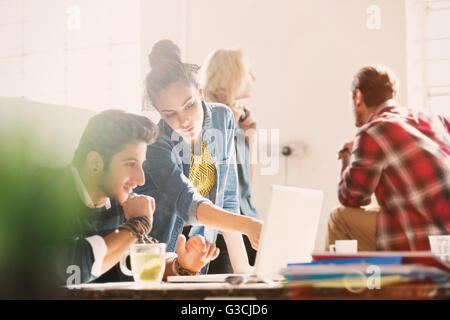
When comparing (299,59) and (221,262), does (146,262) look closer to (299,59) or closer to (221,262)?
(221,262)

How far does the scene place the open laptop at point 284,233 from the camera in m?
1.58

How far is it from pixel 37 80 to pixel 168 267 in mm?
1587

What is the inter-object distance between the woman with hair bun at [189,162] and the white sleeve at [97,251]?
0.61 meters

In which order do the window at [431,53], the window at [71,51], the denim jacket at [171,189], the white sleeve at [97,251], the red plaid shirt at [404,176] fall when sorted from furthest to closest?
the window at [431,53]
the window at [71,51]
the red plaid shirt at [404,176]
the denim jacket at [171,189]
the white sleeve at [97,251]

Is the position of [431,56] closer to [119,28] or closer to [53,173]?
[119,28]

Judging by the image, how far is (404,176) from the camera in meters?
3.01

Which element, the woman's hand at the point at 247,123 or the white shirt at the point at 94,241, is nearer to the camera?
the white shirt at the point at 94,241

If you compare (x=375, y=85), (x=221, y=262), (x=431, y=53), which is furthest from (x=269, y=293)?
(x=431, y=53)

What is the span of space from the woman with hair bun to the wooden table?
3.40 ft

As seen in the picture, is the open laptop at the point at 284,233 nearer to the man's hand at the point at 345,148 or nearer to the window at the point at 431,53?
the man's hand at the point at 345,148

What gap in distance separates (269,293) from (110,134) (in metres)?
1.08

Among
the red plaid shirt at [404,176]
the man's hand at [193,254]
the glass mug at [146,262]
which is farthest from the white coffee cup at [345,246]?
the red plaid shirt at [404,176]
